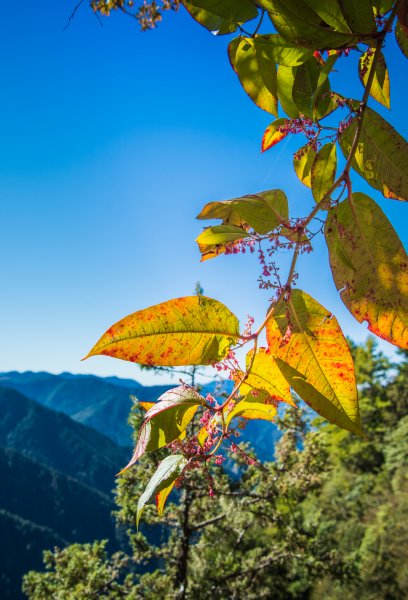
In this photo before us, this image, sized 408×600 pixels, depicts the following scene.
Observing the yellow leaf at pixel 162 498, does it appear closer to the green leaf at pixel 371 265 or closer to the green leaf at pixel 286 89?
the green leaf at pixel 371 265

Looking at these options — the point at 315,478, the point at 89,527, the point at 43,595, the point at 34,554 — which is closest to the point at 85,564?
the point at 43,595

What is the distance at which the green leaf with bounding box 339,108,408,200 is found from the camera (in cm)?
40

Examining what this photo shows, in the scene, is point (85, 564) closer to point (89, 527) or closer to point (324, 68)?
point (324, 68)

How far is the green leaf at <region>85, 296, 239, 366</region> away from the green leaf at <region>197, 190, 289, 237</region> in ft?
0.27

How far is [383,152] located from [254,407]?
28 centimetres

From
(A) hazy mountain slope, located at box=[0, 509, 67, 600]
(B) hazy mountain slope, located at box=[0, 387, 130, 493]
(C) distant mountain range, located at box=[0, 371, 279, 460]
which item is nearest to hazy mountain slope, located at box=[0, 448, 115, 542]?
(A) hazy mountain slope, located at box=[0, 509, 67, 600]

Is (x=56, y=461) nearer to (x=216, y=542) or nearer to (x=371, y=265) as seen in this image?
(x=216, y=542)

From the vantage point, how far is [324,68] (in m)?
0.40

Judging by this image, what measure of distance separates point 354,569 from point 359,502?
38.2 feet

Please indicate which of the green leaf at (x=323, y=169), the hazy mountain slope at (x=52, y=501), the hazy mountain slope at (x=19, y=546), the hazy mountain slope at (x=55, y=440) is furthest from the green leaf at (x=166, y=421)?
the hazy mountain slope at (x=55, y=440)

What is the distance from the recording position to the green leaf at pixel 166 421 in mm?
308

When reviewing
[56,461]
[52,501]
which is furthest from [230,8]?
[56,461]

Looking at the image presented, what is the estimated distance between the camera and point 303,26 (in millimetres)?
A: 323

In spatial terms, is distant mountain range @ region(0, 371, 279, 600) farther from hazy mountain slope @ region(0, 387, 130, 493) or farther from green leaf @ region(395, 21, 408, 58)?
green leaf @ region(395, 21, 408, 58)
